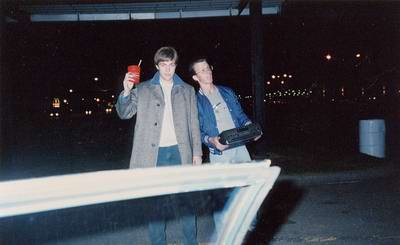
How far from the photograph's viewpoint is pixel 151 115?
11.3 feet

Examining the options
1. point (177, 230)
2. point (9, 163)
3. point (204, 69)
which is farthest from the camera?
point (9, 163)

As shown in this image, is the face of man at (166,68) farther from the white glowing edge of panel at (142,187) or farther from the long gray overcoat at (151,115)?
the white glowing edge of panel at (142,187)

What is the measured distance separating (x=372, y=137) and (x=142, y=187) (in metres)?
9.83

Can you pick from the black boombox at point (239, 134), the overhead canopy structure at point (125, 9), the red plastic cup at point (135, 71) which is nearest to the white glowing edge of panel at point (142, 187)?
the black boombox at point (239, 134)

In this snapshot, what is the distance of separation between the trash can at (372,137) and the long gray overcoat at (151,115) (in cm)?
767

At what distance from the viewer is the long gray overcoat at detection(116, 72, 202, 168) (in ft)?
11.3

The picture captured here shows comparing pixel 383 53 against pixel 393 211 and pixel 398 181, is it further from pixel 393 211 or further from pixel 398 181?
pixel 393 211

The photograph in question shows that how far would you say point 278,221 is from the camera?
17.6ft

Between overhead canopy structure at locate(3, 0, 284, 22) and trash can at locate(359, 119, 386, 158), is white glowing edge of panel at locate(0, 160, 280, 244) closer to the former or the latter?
overhead canopy structure at locate(3, 0, 284, 22)

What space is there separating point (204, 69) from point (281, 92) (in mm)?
154660

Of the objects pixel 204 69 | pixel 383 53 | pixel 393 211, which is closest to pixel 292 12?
pixel 393 211

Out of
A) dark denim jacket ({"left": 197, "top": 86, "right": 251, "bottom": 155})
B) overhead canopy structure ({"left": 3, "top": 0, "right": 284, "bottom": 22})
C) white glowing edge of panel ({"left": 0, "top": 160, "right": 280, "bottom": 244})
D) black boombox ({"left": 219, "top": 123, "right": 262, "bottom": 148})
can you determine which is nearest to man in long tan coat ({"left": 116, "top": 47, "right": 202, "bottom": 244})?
dark denim jacket ({"left": 197, "top": 86, "right": 251, "bottom": 155})

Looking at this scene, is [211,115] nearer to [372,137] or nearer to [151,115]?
[151,115]

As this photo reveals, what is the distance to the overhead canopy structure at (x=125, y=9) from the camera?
8500 millimetres
